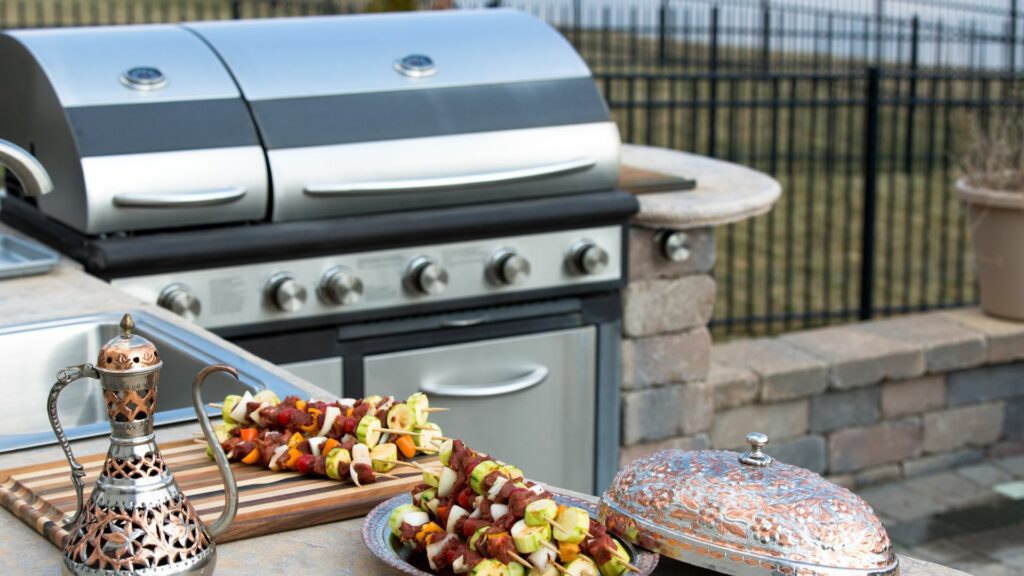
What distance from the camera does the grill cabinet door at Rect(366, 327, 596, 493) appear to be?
12.3ft

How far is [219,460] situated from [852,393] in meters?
4.24

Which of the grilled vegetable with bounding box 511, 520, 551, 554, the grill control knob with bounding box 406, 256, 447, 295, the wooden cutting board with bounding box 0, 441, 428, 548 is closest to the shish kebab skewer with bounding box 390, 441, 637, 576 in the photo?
the grilled vegetable with bounding box 511, 520, 551, 554

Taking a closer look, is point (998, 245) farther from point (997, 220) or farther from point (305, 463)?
point (305, 463)

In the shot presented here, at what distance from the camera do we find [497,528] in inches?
56.2

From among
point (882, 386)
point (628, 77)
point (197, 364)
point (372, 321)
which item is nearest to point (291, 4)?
point (628, 77)

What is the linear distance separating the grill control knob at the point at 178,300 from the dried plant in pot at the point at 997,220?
A: 11.8 ft

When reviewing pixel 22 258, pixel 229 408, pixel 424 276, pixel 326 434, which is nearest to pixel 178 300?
pixel 22 258

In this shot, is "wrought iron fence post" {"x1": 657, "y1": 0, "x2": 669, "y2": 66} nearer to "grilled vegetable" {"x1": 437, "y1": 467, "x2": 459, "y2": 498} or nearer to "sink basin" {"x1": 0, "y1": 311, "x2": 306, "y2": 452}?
"sink basin" {"x1": 0, "y1": 311, "x2": 306, "y2": 452}

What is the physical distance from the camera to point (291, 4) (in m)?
16.2

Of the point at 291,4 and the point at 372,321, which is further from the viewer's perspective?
the point at 291,4

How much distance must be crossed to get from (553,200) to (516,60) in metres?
0.43

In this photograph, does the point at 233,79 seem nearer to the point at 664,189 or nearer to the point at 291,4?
the point at 664,189

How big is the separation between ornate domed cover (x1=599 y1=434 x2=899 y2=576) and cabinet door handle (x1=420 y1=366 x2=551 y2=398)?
219 centimetres

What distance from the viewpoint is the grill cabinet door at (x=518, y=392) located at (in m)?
3.76
